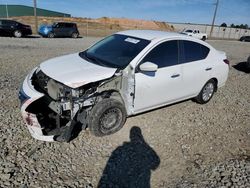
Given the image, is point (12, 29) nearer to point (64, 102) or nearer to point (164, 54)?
point (164, 54)

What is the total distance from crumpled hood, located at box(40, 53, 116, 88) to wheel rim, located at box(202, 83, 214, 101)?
2.79 meters

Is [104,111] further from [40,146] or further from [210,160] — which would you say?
[210,160]

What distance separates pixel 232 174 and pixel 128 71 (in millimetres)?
2232

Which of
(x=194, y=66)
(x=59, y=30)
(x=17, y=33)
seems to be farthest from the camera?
(x=59, y=30)

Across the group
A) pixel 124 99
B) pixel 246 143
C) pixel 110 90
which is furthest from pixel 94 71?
pixel 246 143

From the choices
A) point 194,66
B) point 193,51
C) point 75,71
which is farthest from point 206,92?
point 75,71

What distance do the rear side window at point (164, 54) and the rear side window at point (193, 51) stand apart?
0.24 m

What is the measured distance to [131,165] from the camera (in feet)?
11.6

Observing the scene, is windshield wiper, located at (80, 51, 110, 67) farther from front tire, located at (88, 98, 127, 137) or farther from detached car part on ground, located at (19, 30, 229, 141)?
front tire, located at (88, 98, 127, 137)

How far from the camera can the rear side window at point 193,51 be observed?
4.95 m

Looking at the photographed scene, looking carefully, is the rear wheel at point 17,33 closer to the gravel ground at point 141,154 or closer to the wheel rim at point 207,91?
the gravel ground at point 141,154

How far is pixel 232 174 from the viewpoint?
346 cm

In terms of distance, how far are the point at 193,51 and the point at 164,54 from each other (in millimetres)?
946

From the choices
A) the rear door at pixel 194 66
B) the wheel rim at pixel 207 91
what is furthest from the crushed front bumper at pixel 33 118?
the wheel rim at pixel 207 91
